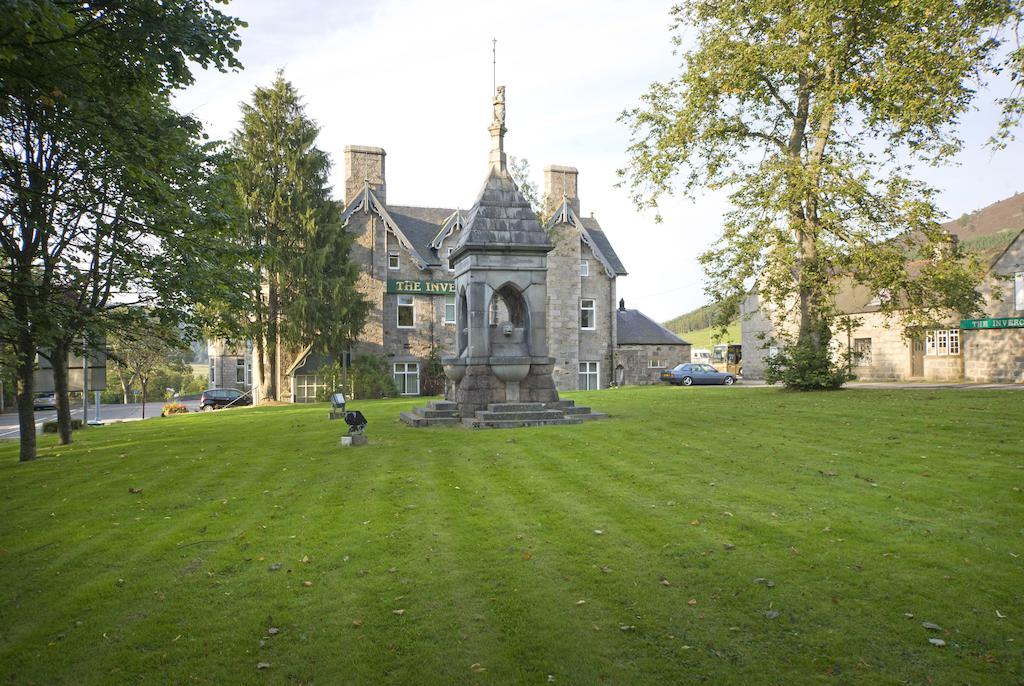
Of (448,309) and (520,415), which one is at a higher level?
(448,309)

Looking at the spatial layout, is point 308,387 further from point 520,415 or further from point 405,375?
point 520,415

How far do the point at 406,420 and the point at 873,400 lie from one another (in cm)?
1314

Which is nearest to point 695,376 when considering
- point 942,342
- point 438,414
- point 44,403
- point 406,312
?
point 942,342

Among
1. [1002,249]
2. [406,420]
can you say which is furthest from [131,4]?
[1002,249]

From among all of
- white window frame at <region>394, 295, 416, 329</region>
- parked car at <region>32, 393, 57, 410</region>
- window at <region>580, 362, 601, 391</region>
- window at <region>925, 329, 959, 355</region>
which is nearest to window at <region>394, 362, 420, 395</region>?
white window frame at <region>394, 295, 416, 329</region>

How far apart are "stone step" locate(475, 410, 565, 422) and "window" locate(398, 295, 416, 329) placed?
24439 mm

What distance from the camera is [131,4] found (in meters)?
9.17

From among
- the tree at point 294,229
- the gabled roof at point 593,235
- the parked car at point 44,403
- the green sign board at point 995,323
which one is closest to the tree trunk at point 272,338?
the tree at point 294,229

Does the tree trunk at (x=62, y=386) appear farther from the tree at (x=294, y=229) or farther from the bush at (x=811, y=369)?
the bush at (x=811, y=369)

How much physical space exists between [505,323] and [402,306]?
77.5 feet

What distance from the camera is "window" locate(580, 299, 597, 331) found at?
44.3 metres

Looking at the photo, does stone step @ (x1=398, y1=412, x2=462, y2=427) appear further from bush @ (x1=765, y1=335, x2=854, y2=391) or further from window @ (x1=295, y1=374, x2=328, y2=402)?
window @ (x1=295, y1=374, x2=328, y2=402)

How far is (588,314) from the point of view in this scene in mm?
44375

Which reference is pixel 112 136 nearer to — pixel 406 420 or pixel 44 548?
pixel 44 548
